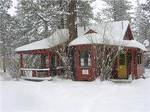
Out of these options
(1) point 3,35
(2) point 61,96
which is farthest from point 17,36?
(2) point 61,96

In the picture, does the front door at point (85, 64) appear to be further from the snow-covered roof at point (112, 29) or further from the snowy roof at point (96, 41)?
the snow-covered roof at point (112, 29)

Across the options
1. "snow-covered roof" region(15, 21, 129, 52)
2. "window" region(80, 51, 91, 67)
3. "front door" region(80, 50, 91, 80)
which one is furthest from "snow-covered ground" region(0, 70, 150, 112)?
"snow-covered roof" region(15, 21, 129, 52)

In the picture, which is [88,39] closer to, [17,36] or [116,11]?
[17,36]

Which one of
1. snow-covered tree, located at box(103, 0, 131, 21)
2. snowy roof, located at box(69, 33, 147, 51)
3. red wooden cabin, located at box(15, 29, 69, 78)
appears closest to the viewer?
snowy roof, located at box(69, 33, 147, 51)

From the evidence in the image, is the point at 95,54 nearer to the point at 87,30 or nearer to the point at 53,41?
the point at 53,41

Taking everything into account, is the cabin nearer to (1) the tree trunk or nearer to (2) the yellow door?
(2) the yellow door

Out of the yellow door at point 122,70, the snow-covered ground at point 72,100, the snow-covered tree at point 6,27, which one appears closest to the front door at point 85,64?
the yellow door at point 122,70

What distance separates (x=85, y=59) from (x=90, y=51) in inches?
35.1

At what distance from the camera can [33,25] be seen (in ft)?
112

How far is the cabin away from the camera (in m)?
22.8

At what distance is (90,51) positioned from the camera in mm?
→ 22953

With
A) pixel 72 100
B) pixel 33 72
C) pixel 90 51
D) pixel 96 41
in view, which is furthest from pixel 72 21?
pixel 72 100

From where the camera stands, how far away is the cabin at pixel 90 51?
22.8 meters

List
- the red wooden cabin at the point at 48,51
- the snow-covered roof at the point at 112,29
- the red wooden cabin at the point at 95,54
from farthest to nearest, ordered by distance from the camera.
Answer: the snow-covered roof at the point at 112,29
the red wooden cabin at the point at 48,51
the red wooden cabin at the point at 95,54
